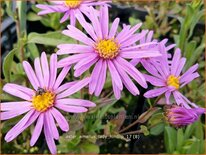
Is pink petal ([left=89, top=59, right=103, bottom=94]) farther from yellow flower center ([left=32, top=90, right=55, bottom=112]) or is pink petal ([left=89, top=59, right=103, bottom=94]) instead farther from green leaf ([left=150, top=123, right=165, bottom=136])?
green leaf ([left=150, top=123, right=165, bottom=136])

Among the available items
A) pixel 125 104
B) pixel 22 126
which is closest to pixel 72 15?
pixel 22 126

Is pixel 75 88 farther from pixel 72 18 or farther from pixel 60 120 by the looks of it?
pixel 72 18

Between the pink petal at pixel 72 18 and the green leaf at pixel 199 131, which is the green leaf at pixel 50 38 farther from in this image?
the green leaf at pixel 199 131

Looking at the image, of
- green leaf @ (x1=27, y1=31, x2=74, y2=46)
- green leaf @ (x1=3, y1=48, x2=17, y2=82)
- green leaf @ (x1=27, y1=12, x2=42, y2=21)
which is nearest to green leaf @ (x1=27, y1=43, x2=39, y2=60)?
green leaf @ (x1=27, y1=31, x2=74, y2=46)

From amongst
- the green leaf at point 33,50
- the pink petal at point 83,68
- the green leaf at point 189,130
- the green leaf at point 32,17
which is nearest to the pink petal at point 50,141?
the pink petal at point 83,68

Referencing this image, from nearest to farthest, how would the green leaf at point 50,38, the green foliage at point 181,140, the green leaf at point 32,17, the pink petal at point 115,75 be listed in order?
1. the pink petal at point 115,75
2. the green leaf at point 50,38
3. the green foliage at point 181,140
4. the green leaf at point 32,17

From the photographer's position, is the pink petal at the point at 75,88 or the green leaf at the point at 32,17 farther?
the green leaf at the point at 32,17

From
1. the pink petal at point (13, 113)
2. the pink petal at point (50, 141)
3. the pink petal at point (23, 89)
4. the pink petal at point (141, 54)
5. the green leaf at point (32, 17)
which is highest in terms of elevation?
the green leaf at point (32, 17)

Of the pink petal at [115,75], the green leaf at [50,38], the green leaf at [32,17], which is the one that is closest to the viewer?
the pink petal at [115,75]
